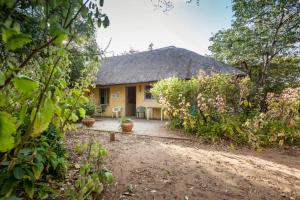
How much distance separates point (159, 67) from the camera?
17000 mm

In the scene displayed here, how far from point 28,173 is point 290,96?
25.4 feet

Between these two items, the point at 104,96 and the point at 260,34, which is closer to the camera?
the point at 260,34

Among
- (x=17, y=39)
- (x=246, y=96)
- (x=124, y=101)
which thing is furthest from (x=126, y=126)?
(x=124, y=101)

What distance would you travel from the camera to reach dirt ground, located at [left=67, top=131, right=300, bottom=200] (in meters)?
3.88

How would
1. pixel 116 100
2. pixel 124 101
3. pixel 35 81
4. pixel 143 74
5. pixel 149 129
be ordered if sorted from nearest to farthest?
pixel 35 81
pixel 149 129
pixel 143 74
pixel 124 101
pixel 116 100

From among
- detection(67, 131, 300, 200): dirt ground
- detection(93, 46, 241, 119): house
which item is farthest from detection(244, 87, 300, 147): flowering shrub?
detection(93, 46, 241, 119): house

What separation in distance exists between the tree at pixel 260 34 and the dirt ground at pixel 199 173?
6.36 metres

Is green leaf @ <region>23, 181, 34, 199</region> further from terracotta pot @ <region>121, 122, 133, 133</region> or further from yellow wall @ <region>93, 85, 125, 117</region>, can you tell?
yellow wall @ <region>93, 85, 125, 117</region>

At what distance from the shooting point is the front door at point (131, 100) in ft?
60.8

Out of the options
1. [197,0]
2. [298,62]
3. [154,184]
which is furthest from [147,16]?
[298,62]

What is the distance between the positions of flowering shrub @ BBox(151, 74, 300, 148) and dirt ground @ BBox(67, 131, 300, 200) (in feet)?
2.49

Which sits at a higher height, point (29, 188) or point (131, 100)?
point (131, 100)

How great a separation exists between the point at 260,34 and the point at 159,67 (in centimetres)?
719

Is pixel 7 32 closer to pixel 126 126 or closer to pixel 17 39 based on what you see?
pixel 17 39
